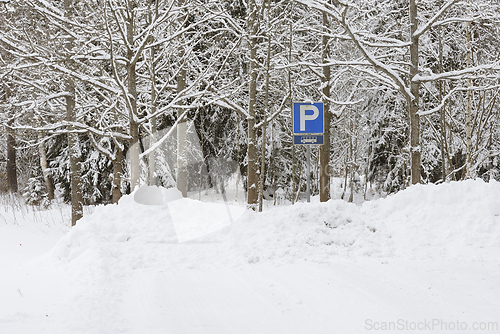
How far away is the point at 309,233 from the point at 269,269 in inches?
61.3

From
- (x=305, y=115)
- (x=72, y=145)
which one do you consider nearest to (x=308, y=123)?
(x=305, y=115)

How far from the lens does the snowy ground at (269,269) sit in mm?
3838

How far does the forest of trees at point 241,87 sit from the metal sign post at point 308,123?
1.48 meters

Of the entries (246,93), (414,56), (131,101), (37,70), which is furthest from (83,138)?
(414,56)

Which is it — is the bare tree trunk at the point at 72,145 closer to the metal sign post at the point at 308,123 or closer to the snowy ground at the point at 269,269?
the snowy ground at the point at 269,269

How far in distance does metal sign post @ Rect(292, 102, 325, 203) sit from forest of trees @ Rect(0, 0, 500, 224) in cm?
148

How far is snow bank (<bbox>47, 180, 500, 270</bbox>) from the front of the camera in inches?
245

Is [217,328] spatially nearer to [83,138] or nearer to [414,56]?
[414,56]

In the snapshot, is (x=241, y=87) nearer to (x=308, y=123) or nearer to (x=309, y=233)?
(x=308, y=123)

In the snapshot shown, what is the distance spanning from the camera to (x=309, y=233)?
7.07 metres

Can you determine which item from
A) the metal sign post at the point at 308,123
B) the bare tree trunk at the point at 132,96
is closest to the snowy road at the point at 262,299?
the metal sign post at the point at 308,123

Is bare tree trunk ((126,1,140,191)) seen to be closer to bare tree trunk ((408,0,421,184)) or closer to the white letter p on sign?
the white letter p on sign

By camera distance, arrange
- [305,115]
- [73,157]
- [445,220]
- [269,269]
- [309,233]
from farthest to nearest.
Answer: [73,157] < [305,115] < [309,233] < [445,220] < [269,269]

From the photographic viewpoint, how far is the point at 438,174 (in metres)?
17.8
